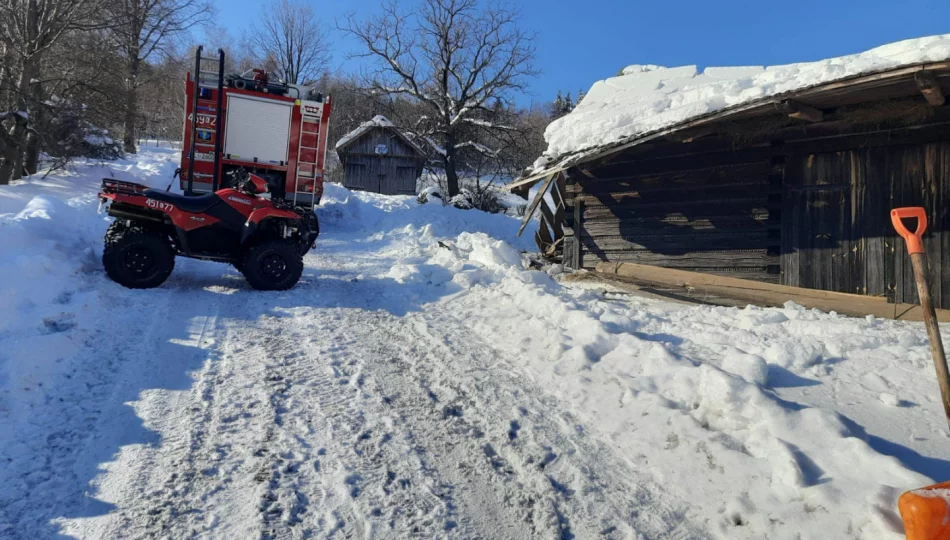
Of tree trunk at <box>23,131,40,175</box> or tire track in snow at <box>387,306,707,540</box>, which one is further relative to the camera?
tree trunk at <box>23,131,40,175</box>

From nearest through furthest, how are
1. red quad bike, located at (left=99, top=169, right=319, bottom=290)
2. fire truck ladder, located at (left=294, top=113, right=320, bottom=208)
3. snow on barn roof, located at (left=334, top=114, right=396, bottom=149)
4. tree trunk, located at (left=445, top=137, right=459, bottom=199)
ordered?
red quad bike, located at (left=99, top=169, right=319, bottom=290) → fire truck ladder, located at (left=294, top=113, right=320, bottom=208) → tree trunk, located at (left=445, top=137, right=459, bottom=199) → snow on barn roof, located at (left=334, top=114, right=396, bottom=149)

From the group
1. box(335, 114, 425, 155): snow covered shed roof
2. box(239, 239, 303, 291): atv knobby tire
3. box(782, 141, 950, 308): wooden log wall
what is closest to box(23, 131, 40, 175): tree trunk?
box(239, 239, 303, 291): atv knobby tire

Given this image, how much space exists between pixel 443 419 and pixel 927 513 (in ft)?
8.88

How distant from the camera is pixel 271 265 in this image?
788cm

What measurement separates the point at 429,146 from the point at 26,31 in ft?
56.9

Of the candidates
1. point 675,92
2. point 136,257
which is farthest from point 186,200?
point 675,92

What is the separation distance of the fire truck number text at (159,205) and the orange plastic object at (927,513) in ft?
25.4

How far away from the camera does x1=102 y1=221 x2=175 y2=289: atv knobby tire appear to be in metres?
7.03

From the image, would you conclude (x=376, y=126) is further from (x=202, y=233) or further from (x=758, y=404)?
(x=758, y=404)

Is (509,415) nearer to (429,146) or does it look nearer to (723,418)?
(723,418)

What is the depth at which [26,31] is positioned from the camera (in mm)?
13367

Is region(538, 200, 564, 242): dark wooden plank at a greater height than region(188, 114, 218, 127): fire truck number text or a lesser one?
lesser

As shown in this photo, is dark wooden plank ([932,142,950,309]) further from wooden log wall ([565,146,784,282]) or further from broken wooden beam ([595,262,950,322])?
wooden log wall ([565,146,784,282])

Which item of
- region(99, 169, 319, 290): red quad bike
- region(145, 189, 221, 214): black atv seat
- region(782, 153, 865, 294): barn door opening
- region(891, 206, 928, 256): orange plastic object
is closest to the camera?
region(891, 206, 928, 256): orange plastic object
